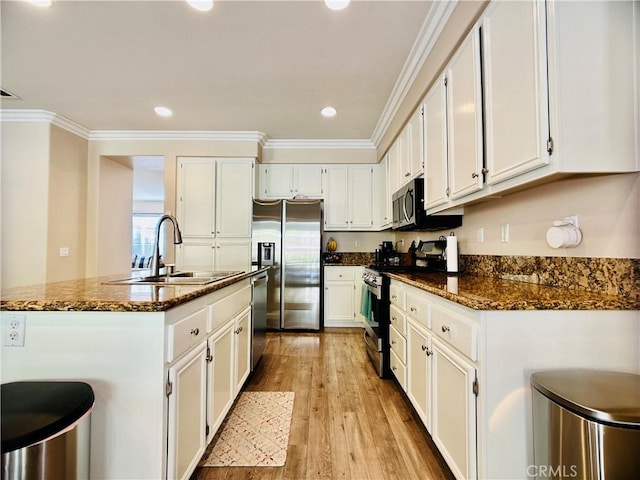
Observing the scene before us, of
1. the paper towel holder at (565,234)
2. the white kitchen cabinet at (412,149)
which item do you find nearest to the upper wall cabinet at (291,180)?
the white kitchen cabinet at (412,149)

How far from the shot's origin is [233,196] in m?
4.30

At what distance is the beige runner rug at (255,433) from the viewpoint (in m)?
1.64

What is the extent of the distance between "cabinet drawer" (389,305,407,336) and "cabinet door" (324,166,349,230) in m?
2.23

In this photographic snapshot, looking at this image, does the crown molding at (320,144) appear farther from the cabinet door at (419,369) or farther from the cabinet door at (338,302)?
the cabinet door at (419,369)

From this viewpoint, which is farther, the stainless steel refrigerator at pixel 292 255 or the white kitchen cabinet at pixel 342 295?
the white kitchen cabinet at pixel 342 295

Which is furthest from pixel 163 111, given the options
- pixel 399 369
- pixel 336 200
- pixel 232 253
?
pixel 399 369

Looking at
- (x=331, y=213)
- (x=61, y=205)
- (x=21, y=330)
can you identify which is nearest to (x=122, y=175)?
(x=61, y=205)

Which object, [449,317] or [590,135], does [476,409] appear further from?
[590,135]

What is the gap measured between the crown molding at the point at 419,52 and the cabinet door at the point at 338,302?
2232mm

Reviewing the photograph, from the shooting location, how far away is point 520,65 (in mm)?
1327

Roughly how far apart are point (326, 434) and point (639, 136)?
2.07 m

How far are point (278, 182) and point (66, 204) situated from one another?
274 cm

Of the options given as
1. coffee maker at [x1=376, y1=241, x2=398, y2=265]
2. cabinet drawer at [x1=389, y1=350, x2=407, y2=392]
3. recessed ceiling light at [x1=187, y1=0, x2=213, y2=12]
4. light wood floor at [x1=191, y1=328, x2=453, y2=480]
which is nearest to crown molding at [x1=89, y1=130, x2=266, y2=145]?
recessed ceiling light at [x1=187, y1=0, x2=213, y2=12]

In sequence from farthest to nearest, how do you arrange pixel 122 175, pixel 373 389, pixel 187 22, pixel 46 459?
pixel 122 175 → pixel 373 389 → pixel 187 22 → pixel 46 459
